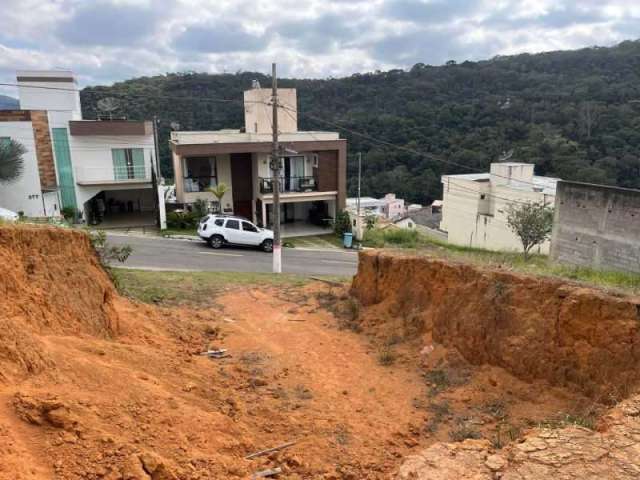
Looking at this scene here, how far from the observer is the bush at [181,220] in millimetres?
27281

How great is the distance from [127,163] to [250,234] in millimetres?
11685

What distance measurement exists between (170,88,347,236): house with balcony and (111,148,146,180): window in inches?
85.4

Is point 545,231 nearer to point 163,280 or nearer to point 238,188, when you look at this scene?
point 238,188

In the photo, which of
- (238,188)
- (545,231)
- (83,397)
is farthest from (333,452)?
(238,188)

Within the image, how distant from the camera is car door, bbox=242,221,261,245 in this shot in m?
22.5

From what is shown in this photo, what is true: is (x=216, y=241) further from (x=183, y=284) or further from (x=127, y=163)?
(x=127, y=163)

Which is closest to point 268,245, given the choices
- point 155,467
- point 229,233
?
point 229,233

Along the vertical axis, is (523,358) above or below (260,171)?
below

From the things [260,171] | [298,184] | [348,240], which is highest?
[260,171]

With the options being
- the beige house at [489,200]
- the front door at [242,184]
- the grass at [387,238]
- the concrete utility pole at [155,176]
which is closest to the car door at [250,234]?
the concrete utility pole at [155,176]

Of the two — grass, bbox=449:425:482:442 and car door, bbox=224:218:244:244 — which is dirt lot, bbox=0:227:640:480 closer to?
grass, bbox=449:425:482:442

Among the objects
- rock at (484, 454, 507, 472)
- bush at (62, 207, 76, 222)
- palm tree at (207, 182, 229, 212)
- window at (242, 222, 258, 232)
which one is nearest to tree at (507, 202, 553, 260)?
window at (242, 222, 258, 232)

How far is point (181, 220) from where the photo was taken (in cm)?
2736

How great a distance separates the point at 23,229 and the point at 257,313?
5.13 m
